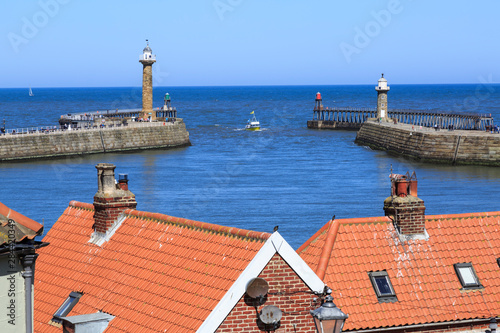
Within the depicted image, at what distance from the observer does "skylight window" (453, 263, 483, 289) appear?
17594mm

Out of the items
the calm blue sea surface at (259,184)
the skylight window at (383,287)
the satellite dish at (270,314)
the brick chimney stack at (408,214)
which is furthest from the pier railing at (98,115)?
the satellite dish at (270,314)

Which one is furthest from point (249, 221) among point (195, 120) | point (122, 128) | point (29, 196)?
point (195, 120)

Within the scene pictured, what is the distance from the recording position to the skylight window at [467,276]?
17594 millimetres

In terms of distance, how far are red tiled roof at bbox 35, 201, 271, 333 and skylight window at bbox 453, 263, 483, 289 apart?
591 cm

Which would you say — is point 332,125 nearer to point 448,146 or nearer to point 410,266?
point 448,146

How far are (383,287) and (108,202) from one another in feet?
18.4

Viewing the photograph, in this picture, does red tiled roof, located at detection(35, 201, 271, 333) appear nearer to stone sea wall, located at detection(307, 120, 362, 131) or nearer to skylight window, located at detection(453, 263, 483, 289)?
skylight window, located at detection(453, 263, 483, 289)

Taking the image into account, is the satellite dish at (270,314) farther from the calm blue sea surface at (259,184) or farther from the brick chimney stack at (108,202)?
the calm blue sea surface at (259,184)

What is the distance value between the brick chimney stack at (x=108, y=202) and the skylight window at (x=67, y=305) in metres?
1.55

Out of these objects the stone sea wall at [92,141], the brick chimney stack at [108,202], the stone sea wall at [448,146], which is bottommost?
the stone sea wall at [92,141]

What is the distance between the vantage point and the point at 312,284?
12570 millimetres

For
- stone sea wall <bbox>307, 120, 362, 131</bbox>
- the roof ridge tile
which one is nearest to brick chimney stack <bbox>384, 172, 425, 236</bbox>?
the roof ridge tile

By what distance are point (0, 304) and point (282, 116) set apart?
629 feet

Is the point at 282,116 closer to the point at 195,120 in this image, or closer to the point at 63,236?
the point at 195,120
